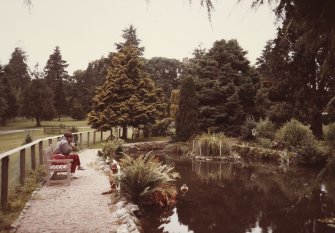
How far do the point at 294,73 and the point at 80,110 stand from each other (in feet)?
165

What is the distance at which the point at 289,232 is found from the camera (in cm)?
752

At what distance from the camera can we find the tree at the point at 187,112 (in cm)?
2452

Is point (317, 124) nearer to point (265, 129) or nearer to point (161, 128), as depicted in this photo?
point (265, 129)

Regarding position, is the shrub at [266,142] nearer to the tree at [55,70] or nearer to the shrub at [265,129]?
the shrub at [265,129]

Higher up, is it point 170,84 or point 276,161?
point 170,84

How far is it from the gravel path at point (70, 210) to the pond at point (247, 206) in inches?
46.4

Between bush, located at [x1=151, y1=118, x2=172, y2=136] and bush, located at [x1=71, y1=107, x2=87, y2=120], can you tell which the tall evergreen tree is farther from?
bush, located at [x1=151, y1=118, x2=172, y2=136]

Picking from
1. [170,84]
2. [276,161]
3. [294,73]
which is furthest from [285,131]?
[170,84]

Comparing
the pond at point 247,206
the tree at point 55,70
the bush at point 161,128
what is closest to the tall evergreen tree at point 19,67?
the tree at point 55,70

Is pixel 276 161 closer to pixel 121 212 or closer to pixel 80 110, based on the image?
pixel 121 212

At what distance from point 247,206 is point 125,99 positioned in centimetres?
2072

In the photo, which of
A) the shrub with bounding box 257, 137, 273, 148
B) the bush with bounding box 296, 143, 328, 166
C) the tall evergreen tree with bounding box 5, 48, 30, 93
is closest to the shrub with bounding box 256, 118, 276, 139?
the shrub with bounding box 257, 137, 273, 148

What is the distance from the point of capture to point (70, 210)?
7.53 meters

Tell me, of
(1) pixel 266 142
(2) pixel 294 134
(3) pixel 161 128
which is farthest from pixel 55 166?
(3) pixel 161 128
